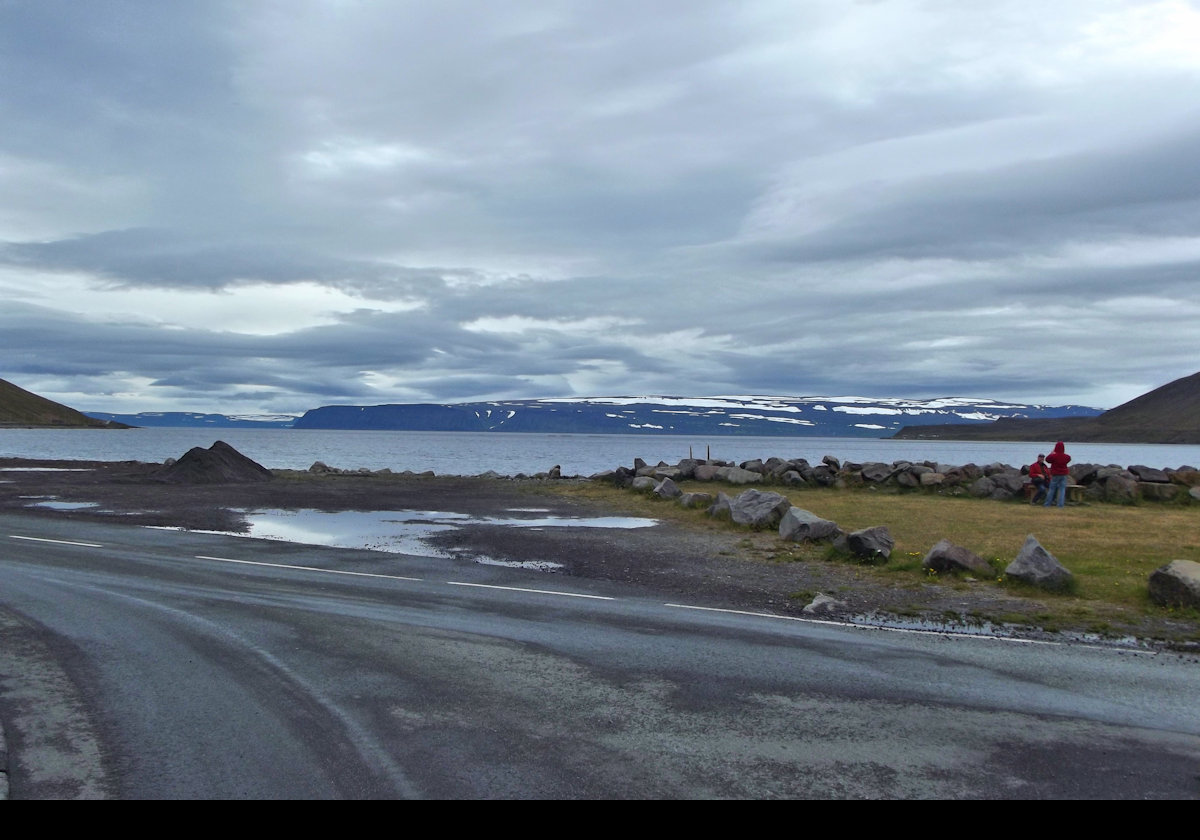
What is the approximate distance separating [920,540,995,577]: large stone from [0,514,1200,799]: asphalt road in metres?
4.63

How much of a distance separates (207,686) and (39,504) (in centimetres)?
2465

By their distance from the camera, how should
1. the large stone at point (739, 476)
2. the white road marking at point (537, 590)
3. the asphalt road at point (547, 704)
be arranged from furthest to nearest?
the large stone at point (739, 476) → the white road marking at point (537, 590) → the asphalt road at point (547, 704)

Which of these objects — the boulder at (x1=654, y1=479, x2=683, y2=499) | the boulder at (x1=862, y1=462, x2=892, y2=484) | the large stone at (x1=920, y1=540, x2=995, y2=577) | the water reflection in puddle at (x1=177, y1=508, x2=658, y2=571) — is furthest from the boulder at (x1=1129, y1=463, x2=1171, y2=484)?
the large stone at (x1=920, y1=540, x2=995, y2=577)

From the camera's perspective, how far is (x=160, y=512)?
2566 cm

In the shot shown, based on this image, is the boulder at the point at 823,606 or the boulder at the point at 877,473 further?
the boulder at the point at 877,473

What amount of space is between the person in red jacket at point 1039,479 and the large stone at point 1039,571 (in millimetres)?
15556

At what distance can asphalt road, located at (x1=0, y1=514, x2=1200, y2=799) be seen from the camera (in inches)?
222

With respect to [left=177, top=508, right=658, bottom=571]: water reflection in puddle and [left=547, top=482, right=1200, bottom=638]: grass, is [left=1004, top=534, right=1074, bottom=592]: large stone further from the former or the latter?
[left=177, top=508, right=658, bottom=571]: water reflection in puddle

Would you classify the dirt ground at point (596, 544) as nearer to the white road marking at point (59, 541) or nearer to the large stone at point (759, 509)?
the large stone at point (759, 509)

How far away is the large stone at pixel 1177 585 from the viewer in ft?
39.0

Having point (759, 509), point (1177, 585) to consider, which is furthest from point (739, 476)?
point (1177, 585)

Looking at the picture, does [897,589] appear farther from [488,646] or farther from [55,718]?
[55,718]

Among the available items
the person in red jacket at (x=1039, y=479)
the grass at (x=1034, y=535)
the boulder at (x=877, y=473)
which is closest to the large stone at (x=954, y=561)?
the grass at (x=1034, y=535)

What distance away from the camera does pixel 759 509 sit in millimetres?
21578
